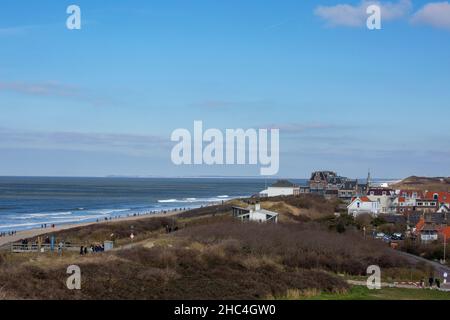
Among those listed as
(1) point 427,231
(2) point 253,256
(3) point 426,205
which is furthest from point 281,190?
(2) point 253,256

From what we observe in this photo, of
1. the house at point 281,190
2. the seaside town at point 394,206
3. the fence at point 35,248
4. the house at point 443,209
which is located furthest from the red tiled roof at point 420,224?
Answer: the house at point 281,190

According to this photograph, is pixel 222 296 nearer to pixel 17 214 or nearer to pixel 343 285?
pixel 343 285

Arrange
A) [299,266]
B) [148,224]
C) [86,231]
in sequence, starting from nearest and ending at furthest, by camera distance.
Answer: [299,266] → [86,231] → [148,224]

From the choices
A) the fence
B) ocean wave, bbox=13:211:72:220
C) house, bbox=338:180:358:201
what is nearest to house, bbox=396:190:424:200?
house, bbox=338:180:358:201

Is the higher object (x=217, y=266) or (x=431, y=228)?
(x=217, y=266)

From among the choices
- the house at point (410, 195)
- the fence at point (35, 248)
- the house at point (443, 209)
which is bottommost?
the house at point (443, 209)

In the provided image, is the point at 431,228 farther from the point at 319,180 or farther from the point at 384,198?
the point at 319,180

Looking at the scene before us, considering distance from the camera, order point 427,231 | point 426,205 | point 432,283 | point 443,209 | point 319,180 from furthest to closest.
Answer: point 319,180
point 426,205
point 443,209
point 427,231
point 432,283

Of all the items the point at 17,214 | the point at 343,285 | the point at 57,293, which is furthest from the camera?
the point at 17,214

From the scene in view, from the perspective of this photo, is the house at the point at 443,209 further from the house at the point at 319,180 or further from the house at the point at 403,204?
the house at the point at 319,180

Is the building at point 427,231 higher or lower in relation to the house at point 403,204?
lower
